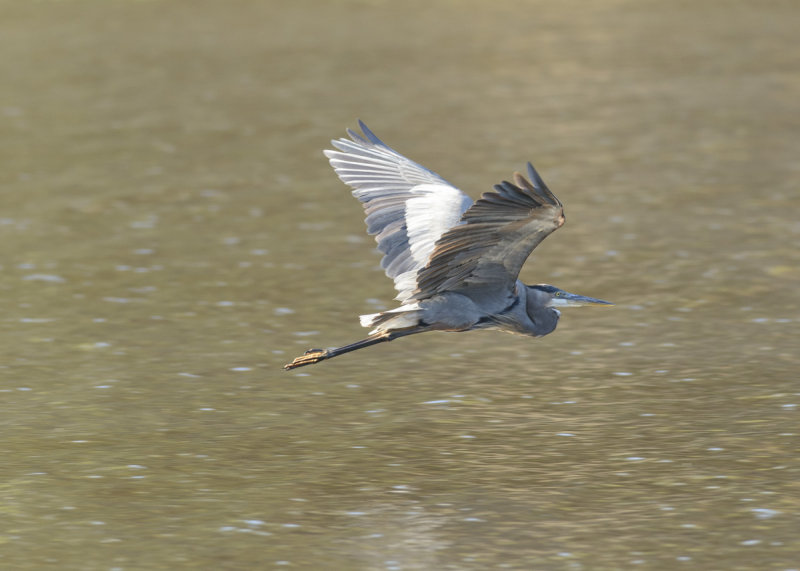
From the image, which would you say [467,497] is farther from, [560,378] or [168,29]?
[168,29]

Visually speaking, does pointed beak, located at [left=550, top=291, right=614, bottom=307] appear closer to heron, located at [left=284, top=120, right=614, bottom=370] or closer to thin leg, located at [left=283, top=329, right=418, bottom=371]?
heron, located at [left=284, top=120, right=614, bottom=370]

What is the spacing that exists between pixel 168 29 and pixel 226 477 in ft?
84.1

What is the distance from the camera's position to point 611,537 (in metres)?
7.95

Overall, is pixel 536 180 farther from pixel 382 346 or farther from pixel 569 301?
pixel 382 346

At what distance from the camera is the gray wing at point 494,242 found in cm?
806

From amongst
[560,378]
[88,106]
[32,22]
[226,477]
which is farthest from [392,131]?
[32,22]

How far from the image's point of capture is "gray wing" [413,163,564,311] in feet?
26.5

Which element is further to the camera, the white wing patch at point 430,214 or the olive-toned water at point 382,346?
the white wing patch at point 430,214

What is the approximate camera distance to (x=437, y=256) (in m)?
9.12

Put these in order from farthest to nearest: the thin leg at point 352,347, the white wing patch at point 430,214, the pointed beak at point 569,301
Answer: the pointed beak at point 569,301, the white wing patch at point 430,214, the thin leg at point 352,347

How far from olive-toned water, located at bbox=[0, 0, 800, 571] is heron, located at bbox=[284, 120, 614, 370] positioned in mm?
796

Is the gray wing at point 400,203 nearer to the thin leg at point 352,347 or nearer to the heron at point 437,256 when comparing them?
the heron at point 437,256

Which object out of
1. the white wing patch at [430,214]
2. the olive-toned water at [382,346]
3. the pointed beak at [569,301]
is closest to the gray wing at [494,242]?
the white wing patch at [430,214]

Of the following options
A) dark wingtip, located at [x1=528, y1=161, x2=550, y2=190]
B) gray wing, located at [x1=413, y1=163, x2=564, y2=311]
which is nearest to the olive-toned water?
gray wing, located at [x1=413, y1=163, x2=564, y2=311]
